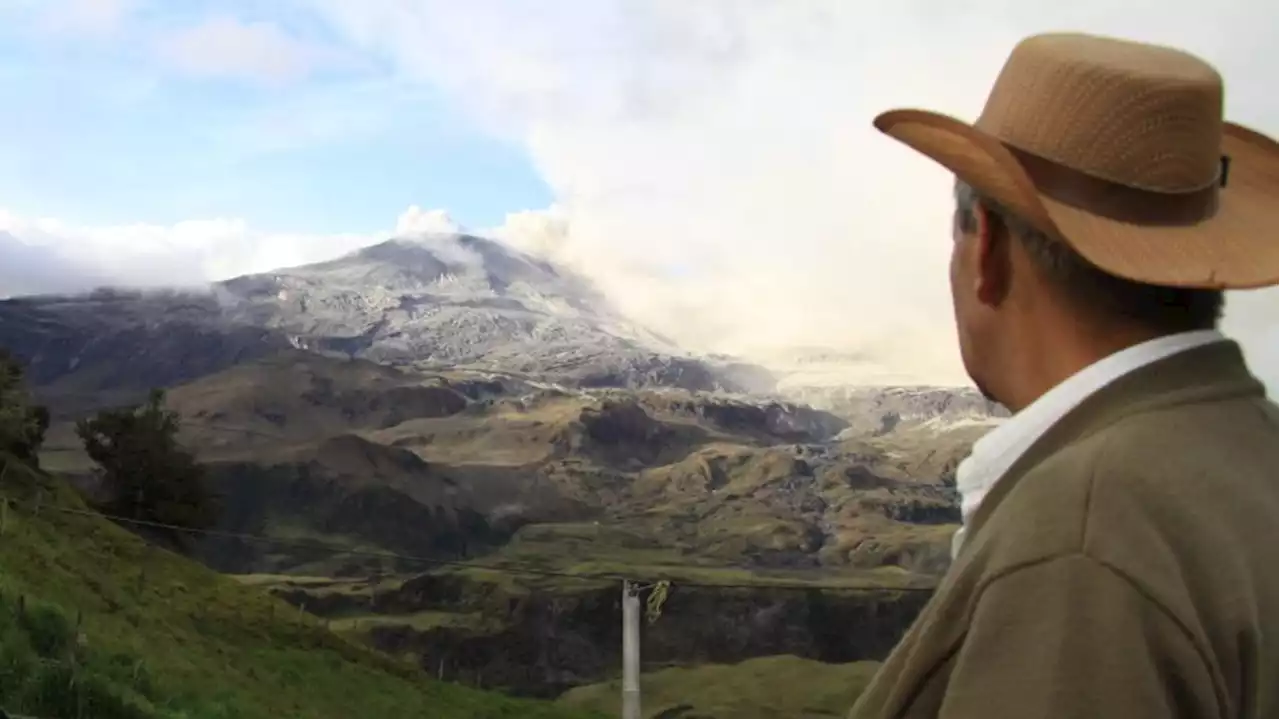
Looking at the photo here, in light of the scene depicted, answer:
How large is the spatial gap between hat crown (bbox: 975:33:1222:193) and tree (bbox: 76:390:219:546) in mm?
36104

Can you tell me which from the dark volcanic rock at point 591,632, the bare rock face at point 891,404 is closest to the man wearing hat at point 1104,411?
the dark volcanic rock at point 591,632

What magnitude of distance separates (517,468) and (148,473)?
6732cm

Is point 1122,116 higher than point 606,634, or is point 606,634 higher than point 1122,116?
point 1122,116

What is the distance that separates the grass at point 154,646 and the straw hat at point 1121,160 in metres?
9.19

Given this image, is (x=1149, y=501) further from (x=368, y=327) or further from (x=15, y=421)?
(x=368, y=327)

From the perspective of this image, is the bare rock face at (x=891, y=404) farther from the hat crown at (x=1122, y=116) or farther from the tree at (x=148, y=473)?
the hat crown at (x=1122, y=116)

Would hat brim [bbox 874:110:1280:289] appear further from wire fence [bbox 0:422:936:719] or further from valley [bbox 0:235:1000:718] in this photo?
wire fence [bbox 0:422:936:719]

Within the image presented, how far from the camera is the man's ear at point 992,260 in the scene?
5.18ft

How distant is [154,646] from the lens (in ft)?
51.5

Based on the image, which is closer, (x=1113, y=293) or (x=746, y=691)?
(x=1113, y=293)

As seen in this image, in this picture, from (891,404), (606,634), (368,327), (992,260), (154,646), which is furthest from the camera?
(891,404)

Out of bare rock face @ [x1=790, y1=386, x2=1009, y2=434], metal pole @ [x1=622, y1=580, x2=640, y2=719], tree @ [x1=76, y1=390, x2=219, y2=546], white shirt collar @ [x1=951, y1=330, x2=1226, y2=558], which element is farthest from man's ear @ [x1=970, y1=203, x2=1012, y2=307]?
bare rock face @ [x1=790, y1=386, x2=1009, y2=434]

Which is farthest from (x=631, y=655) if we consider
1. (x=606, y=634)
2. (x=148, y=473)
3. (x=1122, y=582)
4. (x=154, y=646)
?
(x=606, y=634)

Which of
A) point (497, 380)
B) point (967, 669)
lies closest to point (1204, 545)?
point (967, 669)
